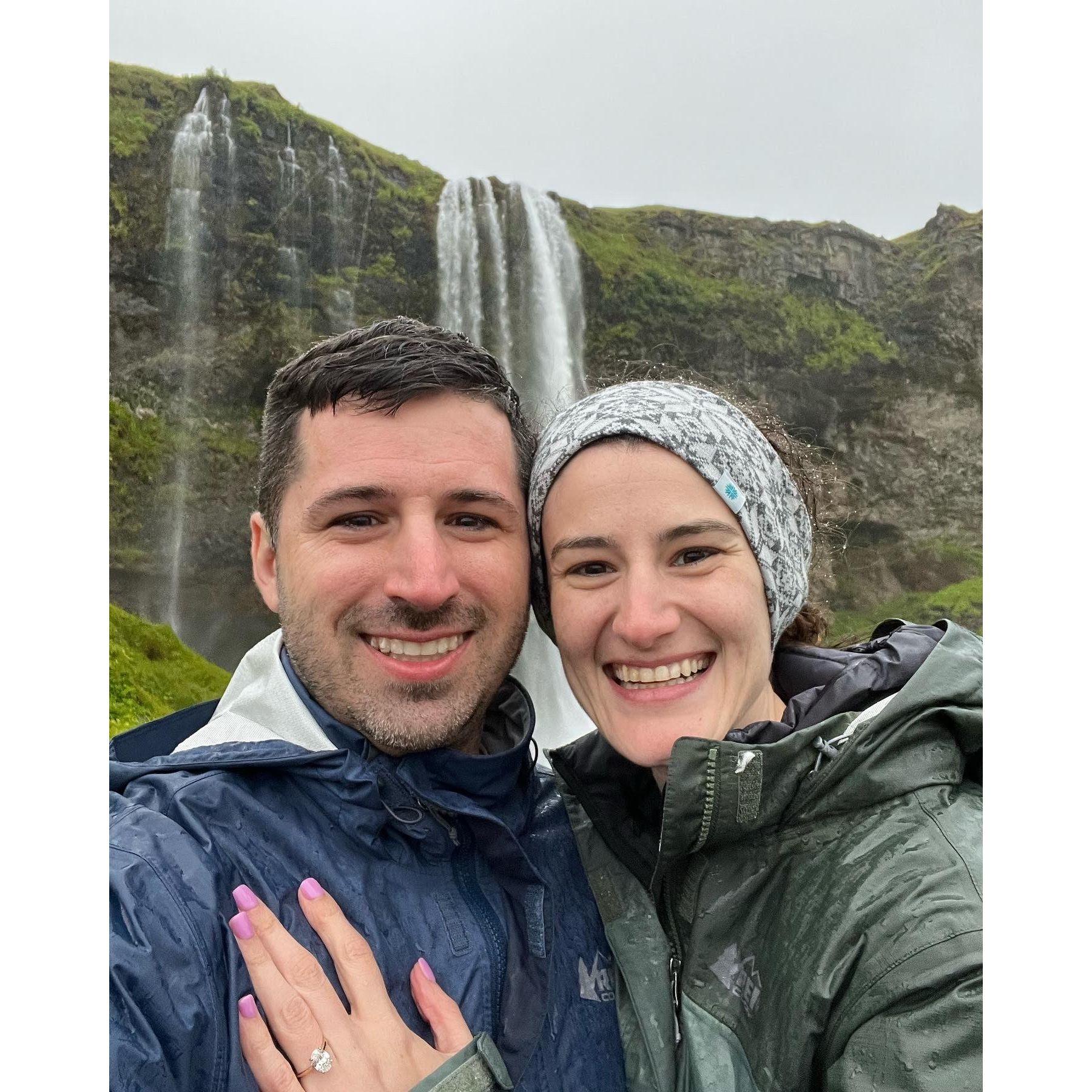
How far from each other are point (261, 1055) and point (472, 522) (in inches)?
45.4

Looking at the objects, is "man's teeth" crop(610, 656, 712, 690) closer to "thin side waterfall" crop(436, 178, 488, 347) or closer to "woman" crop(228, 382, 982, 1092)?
"woman" crop(228, 382, 982, 1092)

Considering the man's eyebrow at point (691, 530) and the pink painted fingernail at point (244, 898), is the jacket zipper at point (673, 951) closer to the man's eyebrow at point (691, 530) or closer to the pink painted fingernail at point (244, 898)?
the man's eyebrow at point (691, 530)

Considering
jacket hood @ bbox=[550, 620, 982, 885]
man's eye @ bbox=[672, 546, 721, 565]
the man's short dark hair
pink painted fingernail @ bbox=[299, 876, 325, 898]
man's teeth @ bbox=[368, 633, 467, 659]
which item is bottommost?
pink painted fingernail @ bbox=[299, 876, 325, 898]

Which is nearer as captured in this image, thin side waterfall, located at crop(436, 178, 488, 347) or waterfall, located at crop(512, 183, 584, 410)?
thin side waterfall, located at crop(436, 178, 488, 347)

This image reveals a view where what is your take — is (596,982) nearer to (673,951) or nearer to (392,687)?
(673,951)

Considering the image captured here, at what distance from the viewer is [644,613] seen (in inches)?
79.9

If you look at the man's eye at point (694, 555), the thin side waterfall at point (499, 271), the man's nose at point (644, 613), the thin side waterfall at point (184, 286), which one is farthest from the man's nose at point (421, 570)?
the thin side waterfall at point (499, 271)

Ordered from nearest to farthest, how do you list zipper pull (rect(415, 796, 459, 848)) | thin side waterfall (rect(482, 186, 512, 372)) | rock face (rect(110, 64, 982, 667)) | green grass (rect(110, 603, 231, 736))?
zipper pull (rect(415, 796, 459, 848)), green grass (rect(110, 603, 231, 736)), rock face (rect(110, 64, 982, 667)), thin side waterfall (rect(482, 186, 512, 372))

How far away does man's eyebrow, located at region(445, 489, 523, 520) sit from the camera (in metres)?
2.22

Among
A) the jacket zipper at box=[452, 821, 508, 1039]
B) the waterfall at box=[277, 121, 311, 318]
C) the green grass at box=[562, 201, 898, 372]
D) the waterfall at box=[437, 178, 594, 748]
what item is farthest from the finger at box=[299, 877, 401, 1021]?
the green grass at box=[562, 201, 898, 372]

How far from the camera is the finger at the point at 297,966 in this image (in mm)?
1675
